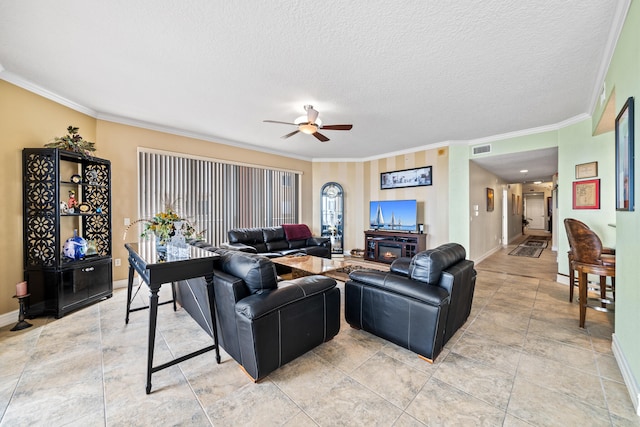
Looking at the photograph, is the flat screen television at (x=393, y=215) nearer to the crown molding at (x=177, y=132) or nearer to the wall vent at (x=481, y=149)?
the wall vent at (x=481, y=149)

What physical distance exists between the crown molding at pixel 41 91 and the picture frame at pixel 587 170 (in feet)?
24.4

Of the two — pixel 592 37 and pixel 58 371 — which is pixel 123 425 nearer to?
pixel 58 371

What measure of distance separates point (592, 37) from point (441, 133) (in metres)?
2.64

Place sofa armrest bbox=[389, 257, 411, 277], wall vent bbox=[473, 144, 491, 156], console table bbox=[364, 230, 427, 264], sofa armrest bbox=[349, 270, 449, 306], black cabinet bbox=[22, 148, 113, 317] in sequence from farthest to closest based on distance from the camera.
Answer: console table bbox=[364, 230, 427, 264] → wall vent bbox=[473, 144, 491, 156] → black cabinet bbox=[22, 148, 113, 317] → sofa armrest bbox=[389, 257, 411, 277] → sofa armrest bbox=[349, 270, 449, 306]

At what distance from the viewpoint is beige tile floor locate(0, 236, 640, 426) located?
1.49 metres

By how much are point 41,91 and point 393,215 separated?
620 cm

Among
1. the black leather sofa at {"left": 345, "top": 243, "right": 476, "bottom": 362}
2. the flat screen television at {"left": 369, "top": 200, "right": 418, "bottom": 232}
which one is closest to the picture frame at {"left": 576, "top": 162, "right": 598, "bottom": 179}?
the flat screen television at {"left": 369, "top": 200, "right": 418, "bottom": 232}

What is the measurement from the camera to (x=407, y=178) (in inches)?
240

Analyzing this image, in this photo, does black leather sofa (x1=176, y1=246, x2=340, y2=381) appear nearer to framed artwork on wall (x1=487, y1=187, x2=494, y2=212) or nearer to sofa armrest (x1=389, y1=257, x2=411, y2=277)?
sofa armrest (x1=389, y1=257, x2=411, y2=277)

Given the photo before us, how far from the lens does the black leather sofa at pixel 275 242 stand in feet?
16.0

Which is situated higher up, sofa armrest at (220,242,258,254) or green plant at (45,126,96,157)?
green plant at (45,126,96,157)

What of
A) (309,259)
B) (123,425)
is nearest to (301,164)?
(309,259)

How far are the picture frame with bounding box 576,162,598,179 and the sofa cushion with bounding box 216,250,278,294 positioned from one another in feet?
16.0

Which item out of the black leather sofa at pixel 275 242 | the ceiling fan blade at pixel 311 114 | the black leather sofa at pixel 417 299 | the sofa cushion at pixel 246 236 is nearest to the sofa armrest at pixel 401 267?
the black leather sofa at pixel 417 299
